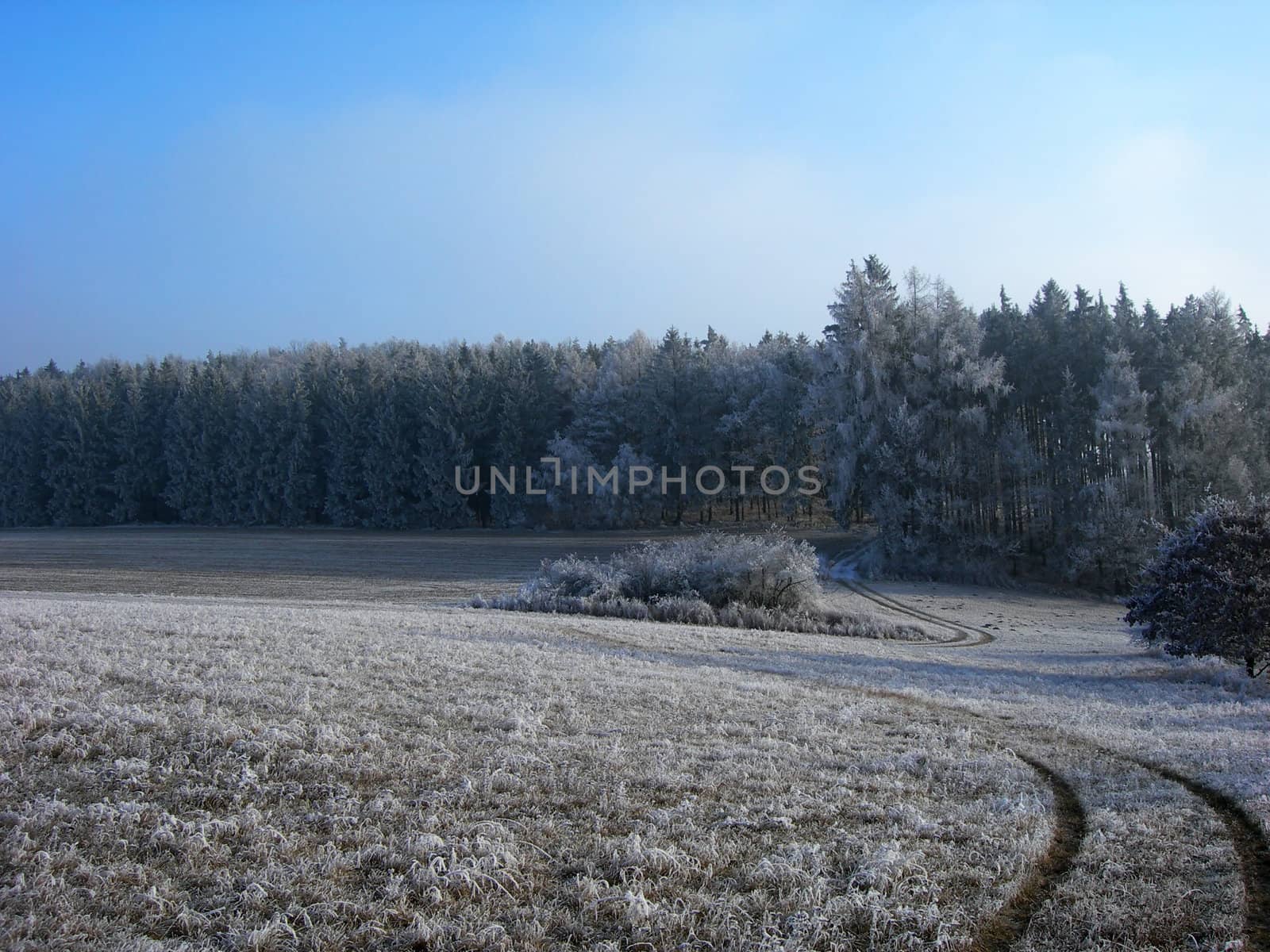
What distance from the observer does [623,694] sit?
35.8ft

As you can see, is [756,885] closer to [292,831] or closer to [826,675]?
[292,831]

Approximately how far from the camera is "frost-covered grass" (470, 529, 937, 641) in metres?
27.2

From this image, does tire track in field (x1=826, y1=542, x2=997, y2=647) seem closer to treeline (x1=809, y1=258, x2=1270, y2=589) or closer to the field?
treeline (x1=809, y1=258, x2=1270, y2=589)

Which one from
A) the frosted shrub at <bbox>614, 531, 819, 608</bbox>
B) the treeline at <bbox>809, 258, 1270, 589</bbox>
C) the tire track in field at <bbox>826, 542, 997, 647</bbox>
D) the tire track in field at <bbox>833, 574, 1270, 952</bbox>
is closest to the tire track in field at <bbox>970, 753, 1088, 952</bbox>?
the tire track in field at <bbox>833, 574, 1270, 952</bbox>

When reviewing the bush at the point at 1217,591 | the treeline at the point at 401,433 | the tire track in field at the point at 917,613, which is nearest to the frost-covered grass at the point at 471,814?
the bush at the point at 1217,591

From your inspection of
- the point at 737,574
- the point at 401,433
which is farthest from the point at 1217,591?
the point at 401,433

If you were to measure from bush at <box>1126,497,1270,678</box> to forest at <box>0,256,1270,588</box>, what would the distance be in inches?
1020

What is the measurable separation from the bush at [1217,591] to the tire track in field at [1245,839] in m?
10.6

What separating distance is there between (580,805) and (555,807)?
0.21m

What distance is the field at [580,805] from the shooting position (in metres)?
4.83

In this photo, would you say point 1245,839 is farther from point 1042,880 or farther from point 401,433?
point 401,433

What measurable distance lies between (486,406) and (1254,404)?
54396 millimetres

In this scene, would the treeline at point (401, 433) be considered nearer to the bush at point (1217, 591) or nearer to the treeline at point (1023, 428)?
the treeline at point (1023, 428)

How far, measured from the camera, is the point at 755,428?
212 feet
